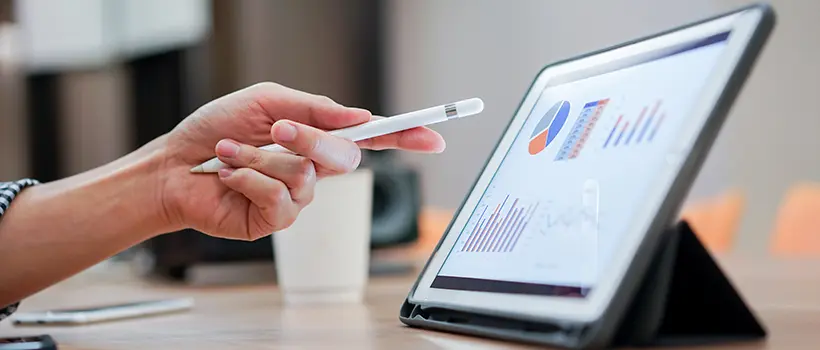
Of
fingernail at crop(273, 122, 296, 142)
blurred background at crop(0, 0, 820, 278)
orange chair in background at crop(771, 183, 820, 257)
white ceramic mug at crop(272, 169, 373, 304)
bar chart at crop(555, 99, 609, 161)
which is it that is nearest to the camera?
bar chart at crop(555, 99, 609, 161)

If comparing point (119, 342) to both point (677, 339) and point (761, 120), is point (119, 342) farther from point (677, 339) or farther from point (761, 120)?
point (761, 120)

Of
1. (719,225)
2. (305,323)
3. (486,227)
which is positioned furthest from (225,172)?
(719,225)

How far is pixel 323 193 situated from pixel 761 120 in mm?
2416

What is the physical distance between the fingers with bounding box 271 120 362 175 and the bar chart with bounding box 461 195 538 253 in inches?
4.8

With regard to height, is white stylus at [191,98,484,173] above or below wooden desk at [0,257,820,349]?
above

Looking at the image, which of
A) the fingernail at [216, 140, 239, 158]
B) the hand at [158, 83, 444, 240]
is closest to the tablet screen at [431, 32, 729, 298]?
the hand at [158, 83, 444, 240]

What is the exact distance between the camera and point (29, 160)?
4.50 meters

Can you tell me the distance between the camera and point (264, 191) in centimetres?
84

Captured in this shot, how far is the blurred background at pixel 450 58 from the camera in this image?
300 centimetres

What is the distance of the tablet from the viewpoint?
52 cm

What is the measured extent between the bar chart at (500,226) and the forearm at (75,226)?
0.37 meters

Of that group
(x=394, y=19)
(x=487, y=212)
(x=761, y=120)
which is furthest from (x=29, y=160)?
(x=487, y=212)

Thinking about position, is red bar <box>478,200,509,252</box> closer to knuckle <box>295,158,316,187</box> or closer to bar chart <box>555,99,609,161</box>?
bar chart <box>555,99,609,161</box>

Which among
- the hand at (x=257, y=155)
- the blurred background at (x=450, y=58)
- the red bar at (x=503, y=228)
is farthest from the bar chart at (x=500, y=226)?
the blurred background at (x=450, y=58)
